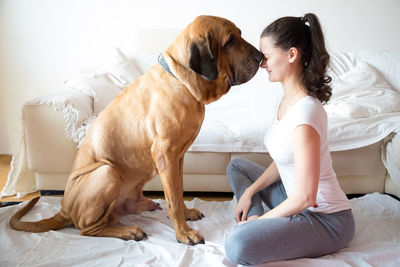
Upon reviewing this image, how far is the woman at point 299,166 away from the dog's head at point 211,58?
0.11m

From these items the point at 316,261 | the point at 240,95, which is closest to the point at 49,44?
the point at 240,95

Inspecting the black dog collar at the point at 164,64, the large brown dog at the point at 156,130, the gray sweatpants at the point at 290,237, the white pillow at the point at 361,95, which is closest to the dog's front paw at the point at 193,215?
the large brown dog at the point at 156,130

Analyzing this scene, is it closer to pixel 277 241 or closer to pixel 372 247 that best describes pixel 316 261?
pixel 277 241

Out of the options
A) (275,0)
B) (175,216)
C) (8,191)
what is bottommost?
(8,191)

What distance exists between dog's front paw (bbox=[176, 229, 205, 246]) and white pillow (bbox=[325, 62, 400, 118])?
1361mm

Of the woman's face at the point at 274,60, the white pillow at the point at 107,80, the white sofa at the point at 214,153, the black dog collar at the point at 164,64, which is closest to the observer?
the woman's face at the point at 274,60

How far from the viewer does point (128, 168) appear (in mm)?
1566

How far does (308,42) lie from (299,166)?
1.71 ft

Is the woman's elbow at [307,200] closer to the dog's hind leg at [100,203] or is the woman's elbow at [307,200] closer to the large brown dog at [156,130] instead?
the large brown dog at [156,130]

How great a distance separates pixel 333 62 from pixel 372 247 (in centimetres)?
193

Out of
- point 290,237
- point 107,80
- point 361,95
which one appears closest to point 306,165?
point 290,237

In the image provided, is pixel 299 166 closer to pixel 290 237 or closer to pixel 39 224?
pixel 290 237

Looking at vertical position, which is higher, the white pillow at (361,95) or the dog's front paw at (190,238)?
the white pillow at (361,95)

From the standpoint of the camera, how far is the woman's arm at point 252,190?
1573mm
